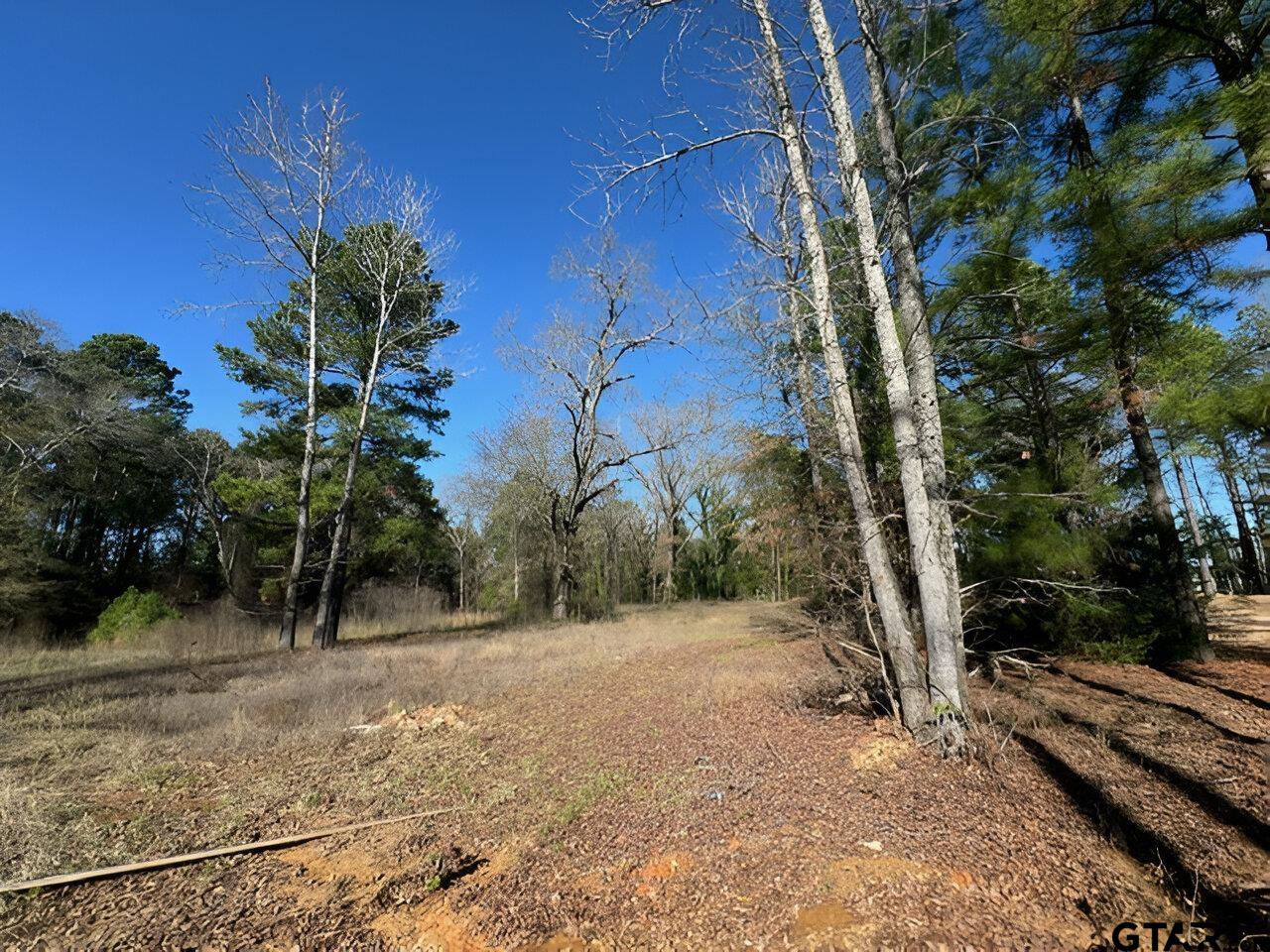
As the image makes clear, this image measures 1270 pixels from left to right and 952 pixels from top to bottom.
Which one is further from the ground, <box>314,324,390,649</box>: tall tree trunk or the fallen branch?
<box>314,324,390,649</box>: tall tree trunk

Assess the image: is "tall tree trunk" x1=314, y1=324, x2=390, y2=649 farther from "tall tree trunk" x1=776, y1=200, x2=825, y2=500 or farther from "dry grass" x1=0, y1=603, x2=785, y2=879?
"tall tree trunk" x1=776, y1=200, x2=825, y2=500

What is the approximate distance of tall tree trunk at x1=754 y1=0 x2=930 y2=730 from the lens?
14.7 ft

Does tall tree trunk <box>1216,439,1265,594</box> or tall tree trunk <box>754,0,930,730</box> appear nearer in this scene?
tall tree trunk <box>754,0,930,730</box>

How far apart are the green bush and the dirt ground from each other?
858 cm

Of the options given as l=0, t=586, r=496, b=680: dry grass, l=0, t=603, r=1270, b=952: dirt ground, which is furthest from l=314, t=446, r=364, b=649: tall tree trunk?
l=0, t=603, r=1270, b=952: dirt ground

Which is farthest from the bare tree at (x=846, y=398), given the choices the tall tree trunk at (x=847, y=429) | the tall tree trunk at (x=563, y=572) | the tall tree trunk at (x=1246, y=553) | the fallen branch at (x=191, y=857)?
the tall tree trunk at (x=1246, y=553)

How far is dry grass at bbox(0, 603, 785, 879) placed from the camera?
346cm

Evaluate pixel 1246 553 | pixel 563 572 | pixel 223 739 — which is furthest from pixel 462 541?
pixel 1246 553

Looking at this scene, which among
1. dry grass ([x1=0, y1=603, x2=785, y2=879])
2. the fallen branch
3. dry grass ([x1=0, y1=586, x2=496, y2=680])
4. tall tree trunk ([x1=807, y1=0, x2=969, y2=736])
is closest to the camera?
the fallen branch

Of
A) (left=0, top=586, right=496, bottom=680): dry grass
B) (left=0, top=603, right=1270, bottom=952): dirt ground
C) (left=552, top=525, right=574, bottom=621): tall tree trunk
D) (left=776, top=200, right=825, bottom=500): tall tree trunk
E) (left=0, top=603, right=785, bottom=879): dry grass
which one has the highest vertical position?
(left=776, top=200, right=825, bottom=500): tall tree trunk

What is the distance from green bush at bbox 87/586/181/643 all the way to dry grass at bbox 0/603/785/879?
210cm

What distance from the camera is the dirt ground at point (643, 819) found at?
244cm

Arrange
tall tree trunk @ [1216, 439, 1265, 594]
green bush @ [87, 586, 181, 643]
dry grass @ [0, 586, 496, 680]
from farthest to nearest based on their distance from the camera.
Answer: tall tree trunk @ [1216, 439, 1265, 594]
green bush @ [87, 586, 181, 643]
dry grass @ [0, 586, 496, 680]

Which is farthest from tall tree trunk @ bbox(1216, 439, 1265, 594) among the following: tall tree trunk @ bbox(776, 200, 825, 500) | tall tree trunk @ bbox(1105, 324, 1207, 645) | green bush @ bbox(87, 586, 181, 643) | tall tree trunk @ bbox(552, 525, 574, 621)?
green bush @ bbox(87, 586, 181, 643)
